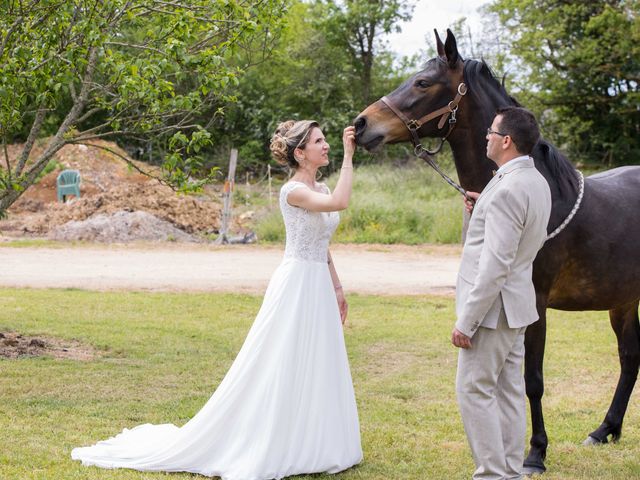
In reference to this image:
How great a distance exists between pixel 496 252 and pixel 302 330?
148 cm

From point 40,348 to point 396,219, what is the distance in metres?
13.2

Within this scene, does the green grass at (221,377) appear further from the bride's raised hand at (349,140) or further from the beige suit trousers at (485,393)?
the bride's raised hand at (349,140)

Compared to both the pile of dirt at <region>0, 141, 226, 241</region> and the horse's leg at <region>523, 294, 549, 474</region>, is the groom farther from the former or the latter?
the pile of dirt at <region>0, 141, 226, 241</region>

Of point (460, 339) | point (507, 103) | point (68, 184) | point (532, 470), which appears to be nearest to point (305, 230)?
point (460, 339)

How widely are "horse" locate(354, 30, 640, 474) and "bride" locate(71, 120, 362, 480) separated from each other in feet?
1.51

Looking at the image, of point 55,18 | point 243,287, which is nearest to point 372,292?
point 243,287

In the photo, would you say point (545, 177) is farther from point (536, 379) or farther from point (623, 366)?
point (623, 366)

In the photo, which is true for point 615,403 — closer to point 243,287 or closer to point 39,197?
point 243,287

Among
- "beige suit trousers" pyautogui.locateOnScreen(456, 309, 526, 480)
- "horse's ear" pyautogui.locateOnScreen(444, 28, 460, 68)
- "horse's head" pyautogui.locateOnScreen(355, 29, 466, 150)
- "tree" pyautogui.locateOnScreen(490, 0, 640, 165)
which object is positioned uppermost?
"tree" pyautogui.locateOnScreen(490, 0, 640, 165)

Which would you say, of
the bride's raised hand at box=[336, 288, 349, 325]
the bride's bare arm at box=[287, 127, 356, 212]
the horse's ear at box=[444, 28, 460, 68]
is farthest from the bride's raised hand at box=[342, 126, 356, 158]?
the bride's raised hand at box=[336, 288, 349, 325]

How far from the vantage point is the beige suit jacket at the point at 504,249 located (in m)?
4.11

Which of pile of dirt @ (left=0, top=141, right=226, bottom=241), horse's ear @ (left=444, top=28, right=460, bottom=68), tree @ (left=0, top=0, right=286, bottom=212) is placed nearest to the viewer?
horse's ear @ (left=444, top=28, right=460, bottom=68)

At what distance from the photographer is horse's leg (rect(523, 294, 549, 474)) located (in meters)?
5.17

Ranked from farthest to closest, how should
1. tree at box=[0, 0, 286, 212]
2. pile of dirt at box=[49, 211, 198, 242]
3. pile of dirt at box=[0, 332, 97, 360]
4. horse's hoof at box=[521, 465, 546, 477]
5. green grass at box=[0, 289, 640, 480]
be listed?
pile of dirt at box=[49, 211, 198, 242], pile of dirt at box=[0, 332, 97, 360], tree at box=[0, 0, 286, 212], green grass at box=[0, 289, 640, 480], horse's hoof at box=[521, 465, 546, 477]
